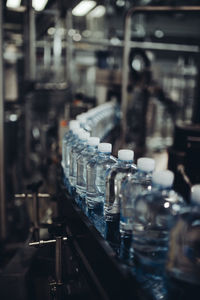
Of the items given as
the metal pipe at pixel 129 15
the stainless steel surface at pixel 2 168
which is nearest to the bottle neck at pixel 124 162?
the stainless steel surface at pixel 2 168

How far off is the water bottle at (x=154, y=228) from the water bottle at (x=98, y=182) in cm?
29

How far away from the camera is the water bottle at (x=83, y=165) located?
176cm

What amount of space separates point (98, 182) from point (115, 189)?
0.57 feet

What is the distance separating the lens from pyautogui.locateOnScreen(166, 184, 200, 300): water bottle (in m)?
1.03

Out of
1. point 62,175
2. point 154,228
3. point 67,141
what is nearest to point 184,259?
point 154,228

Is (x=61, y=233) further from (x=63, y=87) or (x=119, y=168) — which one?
(x=63, y=87)

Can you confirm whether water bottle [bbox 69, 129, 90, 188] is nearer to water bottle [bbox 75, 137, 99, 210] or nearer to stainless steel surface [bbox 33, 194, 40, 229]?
water bottle [bbox 75, 137, 99, 210]

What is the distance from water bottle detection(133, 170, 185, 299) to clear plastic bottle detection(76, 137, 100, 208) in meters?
0.54

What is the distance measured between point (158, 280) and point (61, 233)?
50cm

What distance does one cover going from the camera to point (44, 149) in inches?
157

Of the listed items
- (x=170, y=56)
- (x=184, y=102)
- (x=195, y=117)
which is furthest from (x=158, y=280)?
(x=170, y=56)

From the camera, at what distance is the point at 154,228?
1366 mm

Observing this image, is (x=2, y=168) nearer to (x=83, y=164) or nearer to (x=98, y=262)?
(x=83, y=164)

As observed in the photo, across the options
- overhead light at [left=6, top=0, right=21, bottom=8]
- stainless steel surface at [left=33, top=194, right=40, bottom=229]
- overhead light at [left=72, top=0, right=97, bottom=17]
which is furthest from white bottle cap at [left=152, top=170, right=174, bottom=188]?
overhead light at [left=6, top=0, right=21, bottom=8]
